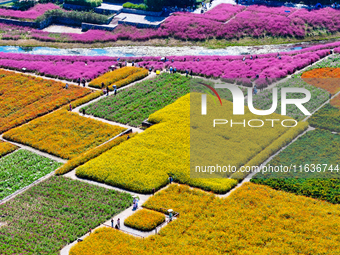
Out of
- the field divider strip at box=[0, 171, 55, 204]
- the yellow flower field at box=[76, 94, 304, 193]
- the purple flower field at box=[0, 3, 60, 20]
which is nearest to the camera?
the field divider strip at box=[0, 171, 55, 204]

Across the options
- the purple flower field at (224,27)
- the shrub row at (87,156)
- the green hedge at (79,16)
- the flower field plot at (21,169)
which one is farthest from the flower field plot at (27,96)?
the green hedge at (79,16)

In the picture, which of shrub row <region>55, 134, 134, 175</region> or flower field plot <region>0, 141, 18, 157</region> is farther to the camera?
flower field plot <region>0, 141, 18, 157</region>

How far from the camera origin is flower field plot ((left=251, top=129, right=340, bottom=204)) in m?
47.9

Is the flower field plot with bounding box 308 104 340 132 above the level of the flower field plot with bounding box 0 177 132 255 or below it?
above

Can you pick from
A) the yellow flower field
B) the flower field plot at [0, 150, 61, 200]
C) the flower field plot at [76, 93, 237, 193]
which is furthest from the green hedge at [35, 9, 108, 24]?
the flower field plot at [0, 150, 61, 200]

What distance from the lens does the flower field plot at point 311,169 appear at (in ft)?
157

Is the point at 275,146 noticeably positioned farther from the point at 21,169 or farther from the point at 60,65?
the point at 60,65

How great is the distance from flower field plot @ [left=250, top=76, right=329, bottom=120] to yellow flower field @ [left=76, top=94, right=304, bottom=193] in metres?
3.08

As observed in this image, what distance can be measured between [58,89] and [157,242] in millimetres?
39963

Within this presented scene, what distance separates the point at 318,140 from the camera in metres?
56.4

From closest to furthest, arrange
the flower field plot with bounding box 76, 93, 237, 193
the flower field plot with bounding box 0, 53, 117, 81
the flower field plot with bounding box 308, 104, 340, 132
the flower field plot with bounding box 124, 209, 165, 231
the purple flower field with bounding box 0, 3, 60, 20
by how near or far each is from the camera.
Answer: the flower field plot with bounding box 124, 209, 165, 231 → the flower field plot with bounding box 76, 93, 237, 193 → the flower field plot with bounding box 308, 104, 340, 132 → the flower field plot with bounding box 0, 53, 117, 81 → the purple flower field with bounding box 0, 3, 60, 20

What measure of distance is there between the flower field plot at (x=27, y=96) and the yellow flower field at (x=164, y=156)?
16.6 m

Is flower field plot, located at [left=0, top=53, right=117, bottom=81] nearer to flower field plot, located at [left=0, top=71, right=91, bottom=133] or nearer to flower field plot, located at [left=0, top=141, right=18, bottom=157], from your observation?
flower field plot, located at [left=0, top=71, right=91, bottom=133]

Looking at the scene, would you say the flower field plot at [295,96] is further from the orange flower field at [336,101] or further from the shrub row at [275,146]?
the shrub row at [275,146]
